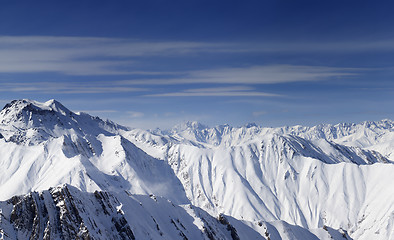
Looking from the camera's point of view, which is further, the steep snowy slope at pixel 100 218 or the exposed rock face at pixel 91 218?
the steep snowy slope at pixel 100 218

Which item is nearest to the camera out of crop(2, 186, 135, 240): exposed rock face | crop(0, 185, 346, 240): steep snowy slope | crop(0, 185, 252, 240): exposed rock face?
crop(2, 186, 135, 240): exposed rock face

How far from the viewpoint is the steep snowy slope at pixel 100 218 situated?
289 ft

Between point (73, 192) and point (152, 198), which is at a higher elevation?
point (73, 192)

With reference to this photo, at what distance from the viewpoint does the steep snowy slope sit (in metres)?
88.0

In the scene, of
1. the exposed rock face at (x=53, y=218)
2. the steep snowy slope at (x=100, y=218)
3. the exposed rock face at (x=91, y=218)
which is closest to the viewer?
the exposed rock face at (x=53, y=218)

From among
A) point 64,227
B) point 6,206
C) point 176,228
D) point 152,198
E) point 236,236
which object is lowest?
point 236,236

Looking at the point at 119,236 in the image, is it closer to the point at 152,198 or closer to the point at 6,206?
the point at 6,206

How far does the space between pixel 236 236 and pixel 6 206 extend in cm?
10628

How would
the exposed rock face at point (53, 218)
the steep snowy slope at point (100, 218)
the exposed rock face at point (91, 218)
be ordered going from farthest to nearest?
the steep snowy slope at point (100, 218) → the exposed rock face at point (91, 218) → the exposed rock face at point (53, 218)

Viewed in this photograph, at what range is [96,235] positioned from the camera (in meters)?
94.9

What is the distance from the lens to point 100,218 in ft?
346

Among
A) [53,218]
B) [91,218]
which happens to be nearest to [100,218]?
[91,218]

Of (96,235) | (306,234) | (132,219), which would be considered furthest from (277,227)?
(96,235)

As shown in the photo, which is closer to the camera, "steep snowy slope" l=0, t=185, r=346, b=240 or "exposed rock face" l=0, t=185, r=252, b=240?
"exposed rock face" l=0, t=185, r=252, b=240
